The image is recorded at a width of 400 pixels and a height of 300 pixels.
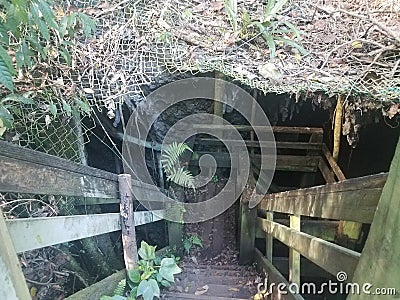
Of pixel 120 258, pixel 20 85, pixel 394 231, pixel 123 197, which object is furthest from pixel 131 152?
pixel 394 231

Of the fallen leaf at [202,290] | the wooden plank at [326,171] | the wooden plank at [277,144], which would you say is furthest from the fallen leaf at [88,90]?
the wooden plank at [326,171]

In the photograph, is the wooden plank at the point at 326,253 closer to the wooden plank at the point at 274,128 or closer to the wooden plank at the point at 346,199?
the wooden plank at the point at 346,199

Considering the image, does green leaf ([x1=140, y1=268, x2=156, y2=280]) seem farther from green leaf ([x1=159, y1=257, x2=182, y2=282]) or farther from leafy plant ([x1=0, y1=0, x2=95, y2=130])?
leafy plant ([x1=0, y1=0, x2=95, y2=130])

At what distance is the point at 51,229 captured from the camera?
4.85ft

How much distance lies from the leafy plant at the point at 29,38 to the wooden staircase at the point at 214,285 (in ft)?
6.09

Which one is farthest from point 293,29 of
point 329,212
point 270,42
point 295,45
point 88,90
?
point 329,212

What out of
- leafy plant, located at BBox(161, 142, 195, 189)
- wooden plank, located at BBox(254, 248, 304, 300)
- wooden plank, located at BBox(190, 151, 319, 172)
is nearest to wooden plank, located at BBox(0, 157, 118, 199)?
wooden plank, located at BBox(254, 248, 304, 300)

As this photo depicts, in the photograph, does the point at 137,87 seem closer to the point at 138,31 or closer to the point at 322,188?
the point at 138,31

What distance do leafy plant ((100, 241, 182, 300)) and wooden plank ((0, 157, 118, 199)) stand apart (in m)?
0.63

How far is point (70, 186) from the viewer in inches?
65.7

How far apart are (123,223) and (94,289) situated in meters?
0.71

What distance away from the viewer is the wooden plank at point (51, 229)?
123 centimetres

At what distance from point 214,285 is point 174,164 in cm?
205

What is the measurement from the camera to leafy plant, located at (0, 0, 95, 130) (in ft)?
3.98
